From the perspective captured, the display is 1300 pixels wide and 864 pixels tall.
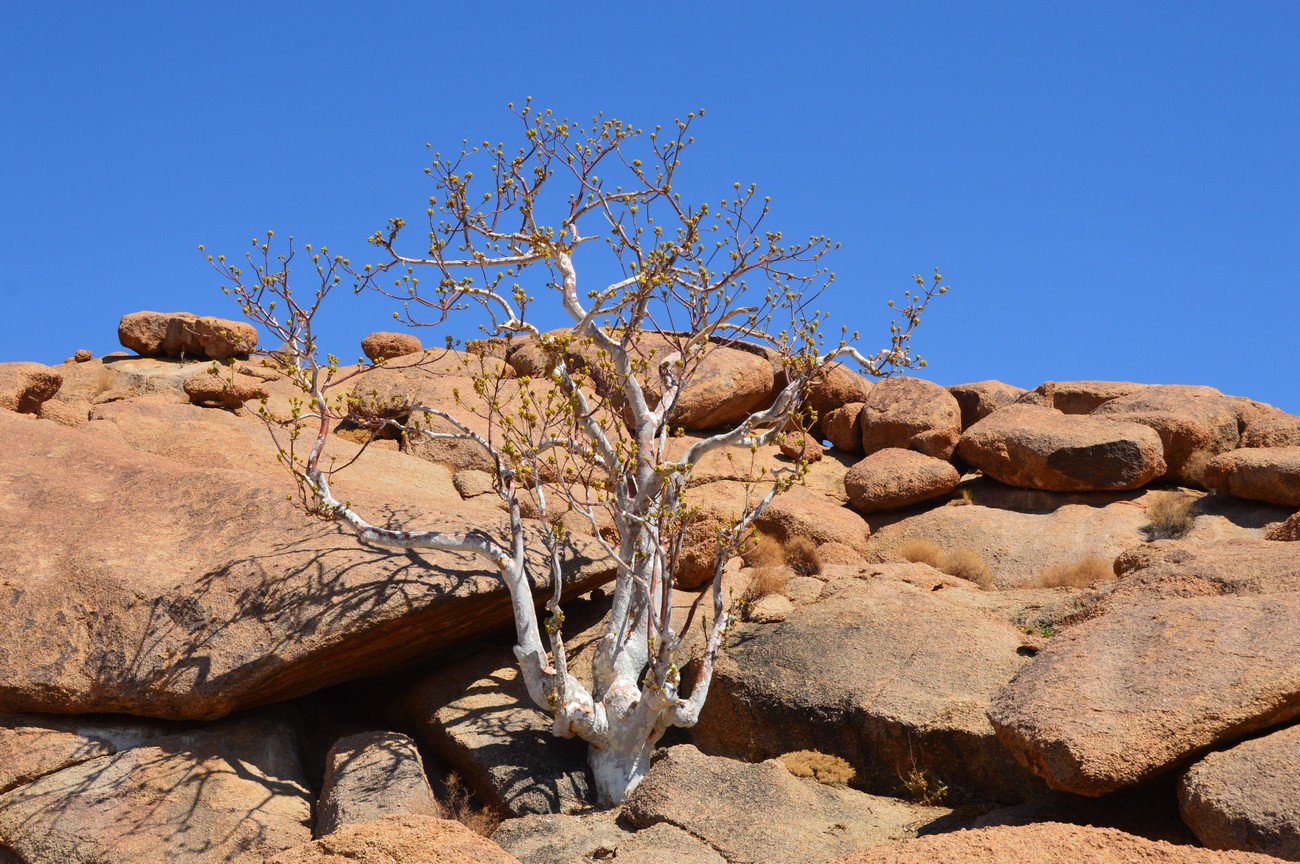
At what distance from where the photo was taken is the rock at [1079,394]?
70.9 ft

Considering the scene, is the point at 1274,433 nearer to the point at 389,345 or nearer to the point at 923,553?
the point at 923,553

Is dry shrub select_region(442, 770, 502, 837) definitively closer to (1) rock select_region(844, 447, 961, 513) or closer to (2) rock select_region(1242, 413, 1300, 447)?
(1) rock select_region(844, 447, 961, 513)

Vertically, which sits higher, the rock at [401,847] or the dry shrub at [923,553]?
the dry shrub at [923,553]

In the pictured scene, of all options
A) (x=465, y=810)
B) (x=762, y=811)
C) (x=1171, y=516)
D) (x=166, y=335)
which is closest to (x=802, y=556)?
(x=1171, y=516)

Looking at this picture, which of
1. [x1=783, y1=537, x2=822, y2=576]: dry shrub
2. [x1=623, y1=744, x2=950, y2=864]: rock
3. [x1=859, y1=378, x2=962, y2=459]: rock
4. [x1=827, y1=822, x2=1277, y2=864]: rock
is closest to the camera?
[x1=827, y1=822, x2=1277, y2=864]: rock

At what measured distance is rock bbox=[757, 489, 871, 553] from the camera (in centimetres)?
1633

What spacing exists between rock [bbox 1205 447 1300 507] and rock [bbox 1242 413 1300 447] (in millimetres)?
935

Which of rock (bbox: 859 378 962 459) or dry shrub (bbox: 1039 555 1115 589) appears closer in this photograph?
dry shrub (bbox: 1039 555 1115 589)

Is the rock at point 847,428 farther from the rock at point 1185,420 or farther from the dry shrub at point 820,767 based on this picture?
the dry shrub at point 820,767

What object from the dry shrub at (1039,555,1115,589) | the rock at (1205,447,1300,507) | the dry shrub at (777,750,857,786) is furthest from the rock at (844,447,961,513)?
the dry shrub at (777,750,857,786)

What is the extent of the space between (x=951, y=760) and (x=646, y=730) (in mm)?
2822

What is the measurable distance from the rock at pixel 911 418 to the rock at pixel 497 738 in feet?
33.0

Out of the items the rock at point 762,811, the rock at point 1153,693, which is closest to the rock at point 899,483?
the rock at point 762,811

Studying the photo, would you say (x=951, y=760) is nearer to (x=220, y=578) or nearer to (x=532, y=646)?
(x=532, y=646)
